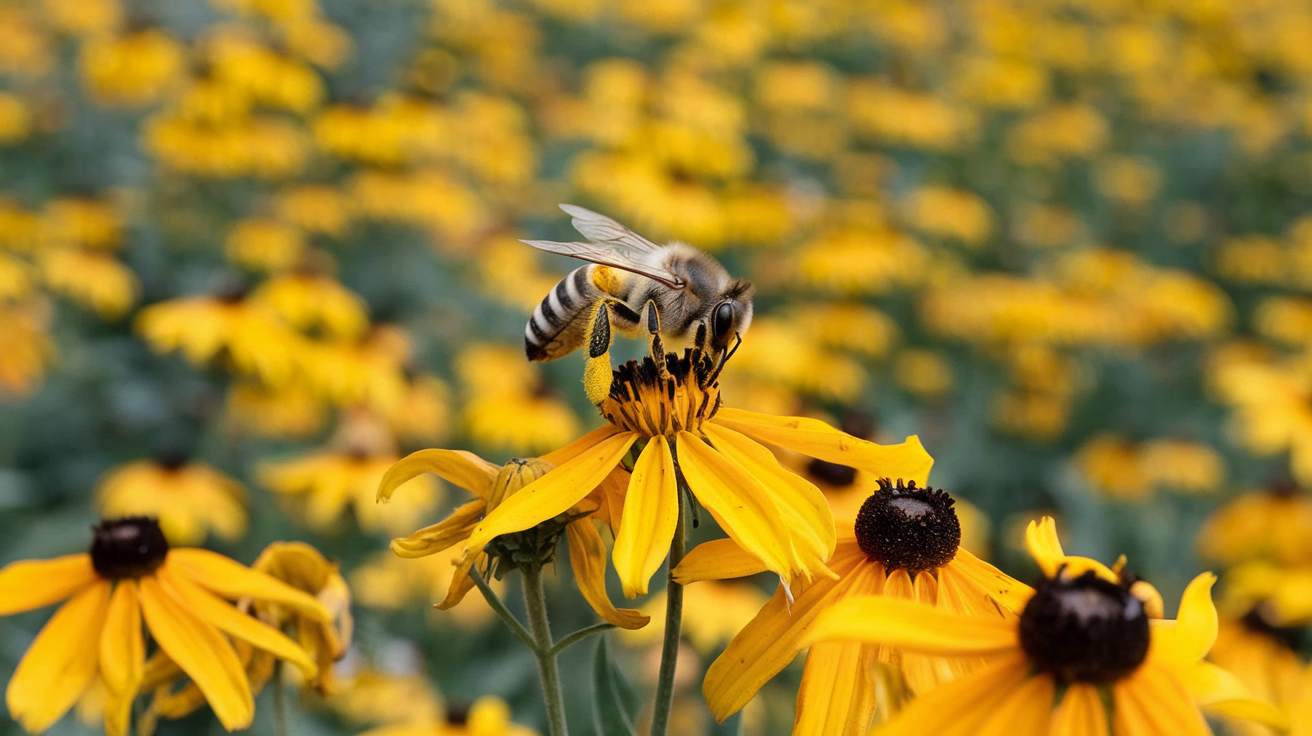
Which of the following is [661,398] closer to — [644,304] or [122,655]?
[644,304]

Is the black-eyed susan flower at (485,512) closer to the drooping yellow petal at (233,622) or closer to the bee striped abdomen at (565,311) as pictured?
the drooping yellow petal at (233,622)

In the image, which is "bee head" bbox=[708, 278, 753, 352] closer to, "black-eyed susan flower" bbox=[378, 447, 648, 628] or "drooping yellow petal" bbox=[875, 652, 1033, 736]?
"black-eyed susan flower" bbox=[378, 447, 648, 628]

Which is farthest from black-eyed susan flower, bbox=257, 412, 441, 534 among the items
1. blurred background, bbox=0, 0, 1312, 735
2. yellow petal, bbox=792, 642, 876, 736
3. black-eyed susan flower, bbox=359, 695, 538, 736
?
yellow petal, bbox=792, 642, 876, 736

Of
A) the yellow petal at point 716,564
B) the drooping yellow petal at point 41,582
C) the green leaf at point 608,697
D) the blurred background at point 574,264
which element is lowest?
the blurred background at point 574,264

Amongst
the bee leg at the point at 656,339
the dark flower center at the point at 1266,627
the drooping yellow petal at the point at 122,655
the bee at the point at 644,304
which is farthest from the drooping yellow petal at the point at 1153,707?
the dark flower center at the point at 1266,627

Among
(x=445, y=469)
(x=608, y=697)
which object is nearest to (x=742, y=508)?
(x=608, y=697)

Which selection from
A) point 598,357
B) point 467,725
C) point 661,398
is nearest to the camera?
point 661,398
